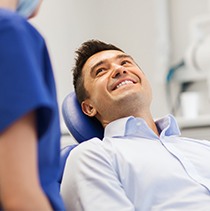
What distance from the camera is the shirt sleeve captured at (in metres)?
1.38

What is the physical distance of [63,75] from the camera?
303 centimetres

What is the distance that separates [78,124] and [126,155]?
0.33m

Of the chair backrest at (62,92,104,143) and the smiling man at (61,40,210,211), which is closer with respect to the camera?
the smiling man at (61,40,210,211)

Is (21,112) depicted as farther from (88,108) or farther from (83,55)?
(83,55)

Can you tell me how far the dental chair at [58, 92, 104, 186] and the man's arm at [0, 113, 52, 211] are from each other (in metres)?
0.99

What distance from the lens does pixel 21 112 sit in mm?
727

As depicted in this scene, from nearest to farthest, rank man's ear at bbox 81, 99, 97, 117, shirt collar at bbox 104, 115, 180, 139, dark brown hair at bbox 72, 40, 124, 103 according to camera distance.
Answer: shirt collar at bbox 104, 115, 180, 139
man's ear at bbox 81, 99, 97, 117
dark brown hair at bbox 72, 40, 124, 103

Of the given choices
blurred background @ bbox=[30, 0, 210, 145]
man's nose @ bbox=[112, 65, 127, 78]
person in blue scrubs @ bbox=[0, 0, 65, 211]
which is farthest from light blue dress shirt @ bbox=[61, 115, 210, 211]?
blurred background @ bbox=[30, 0, 210, 145]

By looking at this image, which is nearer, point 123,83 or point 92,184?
point 92,184

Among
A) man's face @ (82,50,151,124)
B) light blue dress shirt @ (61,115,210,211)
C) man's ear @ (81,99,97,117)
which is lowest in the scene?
light blue dress shirt @ (61,115,210,211)

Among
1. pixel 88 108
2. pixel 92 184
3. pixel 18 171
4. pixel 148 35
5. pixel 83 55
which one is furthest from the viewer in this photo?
pixel 148 35

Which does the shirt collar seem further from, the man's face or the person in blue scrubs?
the person in blue scrubs

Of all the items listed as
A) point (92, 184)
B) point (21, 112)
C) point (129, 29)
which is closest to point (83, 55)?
point (92, 184)

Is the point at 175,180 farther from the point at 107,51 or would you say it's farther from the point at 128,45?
the point at 128,45
